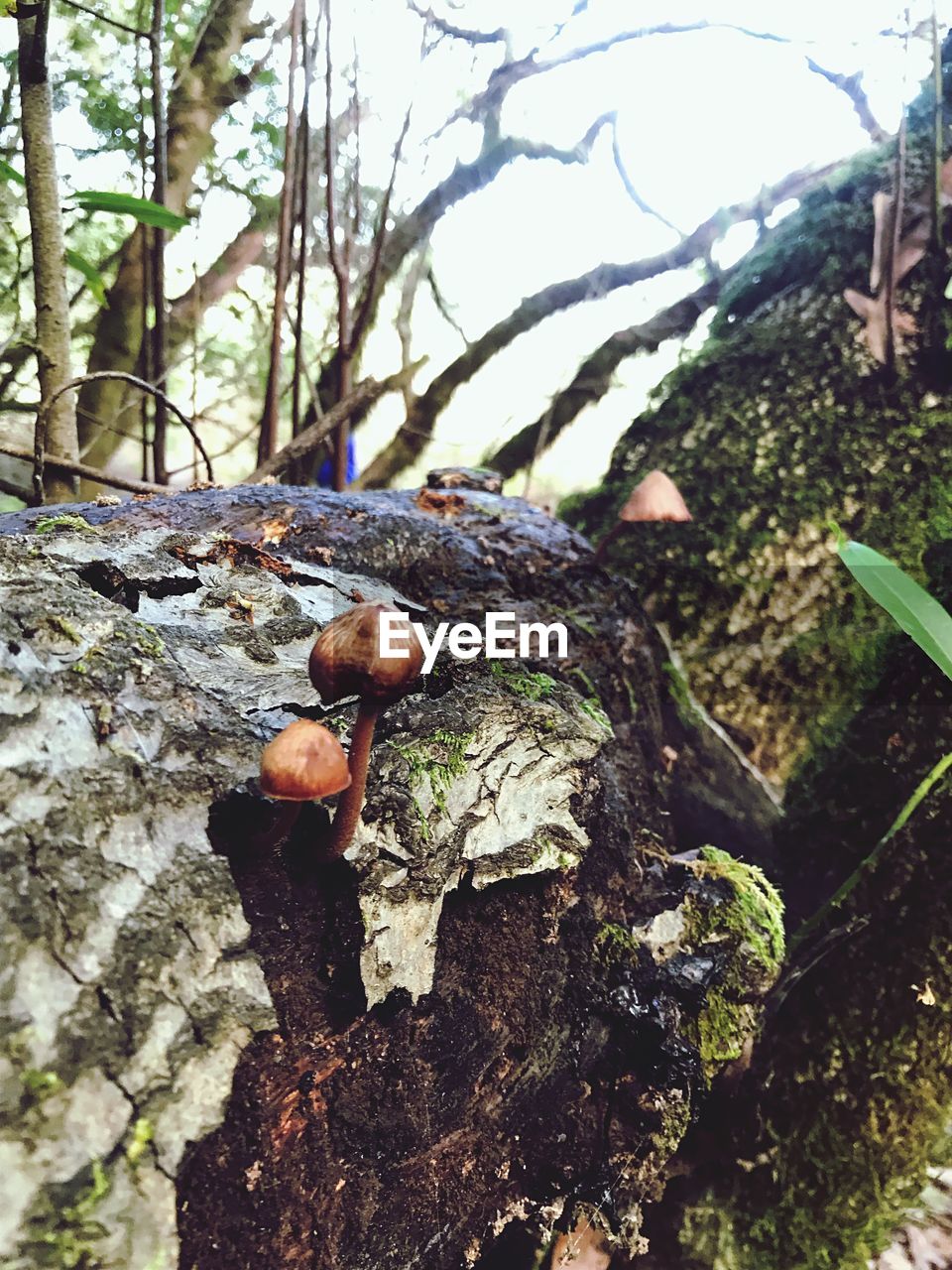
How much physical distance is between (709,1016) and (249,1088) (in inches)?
38.8

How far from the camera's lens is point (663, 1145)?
1.39 meters

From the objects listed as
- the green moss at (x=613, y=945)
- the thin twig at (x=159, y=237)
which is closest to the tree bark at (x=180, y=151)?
the thin twig at (x=159, y=237)

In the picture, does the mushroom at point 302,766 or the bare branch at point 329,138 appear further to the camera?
the bare branch at point 329,138

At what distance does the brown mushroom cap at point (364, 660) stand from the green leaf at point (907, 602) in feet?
3.78

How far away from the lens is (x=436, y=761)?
1.29 meters

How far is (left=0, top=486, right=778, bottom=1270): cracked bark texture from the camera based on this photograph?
858mm

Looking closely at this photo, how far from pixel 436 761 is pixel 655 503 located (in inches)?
48.9

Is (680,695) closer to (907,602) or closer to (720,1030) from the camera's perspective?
(907,602)

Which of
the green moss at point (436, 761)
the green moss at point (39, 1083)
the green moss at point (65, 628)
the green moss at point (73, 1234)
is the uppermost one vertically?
the green moss at point (65, 628)

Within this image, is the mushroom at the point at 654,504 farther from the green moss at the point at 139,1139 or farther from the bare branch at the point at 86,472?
the green moss at the point at 139,1139

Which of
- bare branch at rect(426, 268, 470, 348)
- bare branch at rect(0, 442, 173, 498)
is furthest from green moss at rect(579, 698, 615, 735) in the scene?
bare branch at rect(426, 268, 470, 348)

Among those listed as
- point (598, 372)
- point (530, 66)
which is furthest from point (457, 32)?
point (598, 372)

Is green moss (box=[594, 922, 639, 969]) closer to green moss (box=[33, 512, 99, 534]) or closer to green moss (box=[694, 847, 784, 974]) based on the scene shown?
green moss (box=[694, 847, 784, 974])

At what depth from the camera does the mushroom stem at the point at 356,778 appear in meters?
1.07
